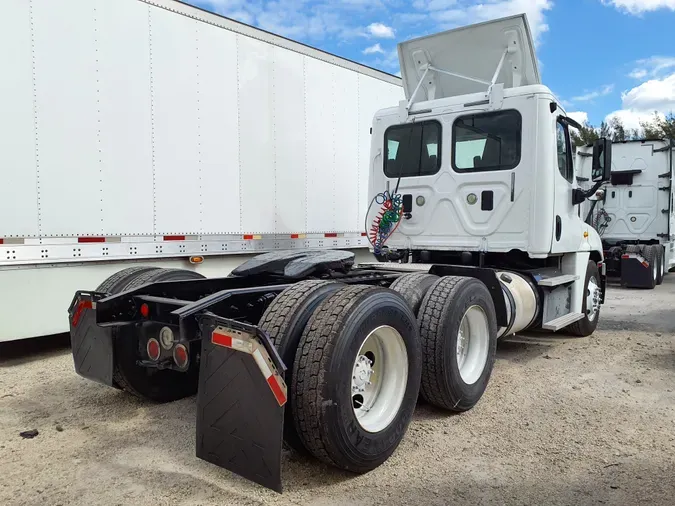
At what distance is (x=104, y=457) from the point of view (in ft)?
11.3

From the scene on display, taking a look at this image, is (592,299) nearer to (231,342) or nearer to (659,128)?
(231,342)

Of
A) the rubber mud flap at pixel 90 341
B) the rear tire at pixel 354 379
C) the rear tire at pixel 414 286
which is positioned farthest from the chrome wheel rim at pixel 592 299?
the rubber mud flap at pixel 90 341

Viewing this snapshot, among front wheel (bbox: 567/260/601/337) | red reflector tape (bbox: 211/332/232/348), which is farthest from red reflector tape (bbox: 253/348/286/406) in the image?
front wheel (bbox: 567/260/601/337)

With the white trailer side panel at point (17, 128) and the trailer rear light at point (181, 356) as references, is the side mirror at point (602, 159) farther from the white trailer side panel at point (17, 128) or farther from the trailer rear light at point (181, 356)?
the white trailer side panel at point (17, 128)

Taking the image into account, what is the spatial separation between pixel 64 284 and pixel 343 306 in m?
3.77

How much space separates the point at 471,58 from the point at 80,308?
4756 mm

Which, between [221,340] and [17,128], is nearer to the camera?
[221,340]

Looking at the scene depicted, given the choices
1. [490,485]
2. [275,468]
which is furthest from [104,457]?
[490,485]

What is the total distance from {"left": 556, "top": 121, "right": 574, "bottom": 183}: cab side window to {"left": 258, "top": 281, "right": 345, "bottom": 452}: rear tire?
11.7 feet

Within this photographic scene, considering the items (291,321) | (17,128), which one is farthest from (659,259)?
(17,128)

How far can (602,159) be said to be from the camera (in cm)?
590

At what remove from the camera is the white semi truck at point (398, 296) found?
2.85m

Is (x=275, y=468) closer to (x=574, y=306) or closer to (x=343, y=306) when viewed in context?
(x=343, y=306)

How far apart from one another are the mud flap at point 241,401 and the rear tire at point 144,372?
0.76 metres
